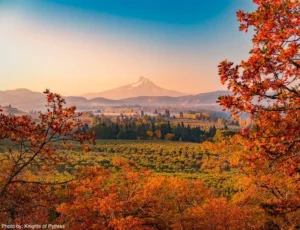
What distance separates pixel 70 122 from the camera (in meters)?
9.31

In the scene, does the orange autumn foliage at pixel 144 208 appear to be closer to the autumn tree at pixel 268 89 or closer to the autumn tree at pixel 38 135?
the autumn tree at pixel 38 135

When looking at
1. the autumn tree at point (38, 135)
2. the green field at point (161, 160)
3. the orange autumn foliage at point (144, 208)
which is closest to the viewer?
the autumn tree at point (38, 135)

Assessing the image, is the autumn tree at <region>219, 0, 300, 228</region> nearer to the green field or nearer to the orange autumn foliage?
the orange autumn foliage

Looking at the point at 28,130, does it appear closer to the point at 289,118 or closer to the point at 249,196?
the point at 289,118

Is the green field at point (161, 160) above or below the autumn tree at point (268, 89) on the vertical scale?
below

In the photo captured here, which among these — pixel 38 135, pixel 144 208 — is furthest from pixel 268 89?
pixel 144 208

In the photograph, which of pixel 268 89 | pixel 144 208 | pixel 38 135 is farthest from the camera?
pixel 144 208

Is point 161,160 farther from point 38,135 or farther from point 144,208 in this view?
point 38,135

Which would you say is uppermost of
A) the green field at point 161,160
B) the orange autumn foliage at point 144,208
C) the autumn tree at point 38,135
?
the autumn tree at point 38,135

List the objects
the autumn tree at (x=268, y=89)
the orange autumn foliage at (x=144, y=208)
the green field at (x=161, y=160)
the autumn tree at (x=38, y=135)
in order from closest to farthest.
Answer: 1. the autumn tree at (x=268, y=89)
2. the autumn tree at (x=38, y=135)
3. the orange autumn foliage at (x=144, y=208)
4. the green field at (x=161, y=160)

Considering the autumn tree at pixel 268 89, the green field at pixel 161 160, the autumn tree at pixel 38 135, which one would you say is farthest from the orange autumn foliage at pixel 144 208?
the green field at pixel 161 160

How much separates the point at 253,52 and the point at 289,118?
7.08 feet

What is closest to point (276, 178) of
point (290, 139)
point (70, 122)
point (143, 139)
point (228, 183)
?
point (290, 139)

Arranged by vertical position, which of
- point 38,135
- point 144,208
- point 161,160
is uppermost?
point 38,135
